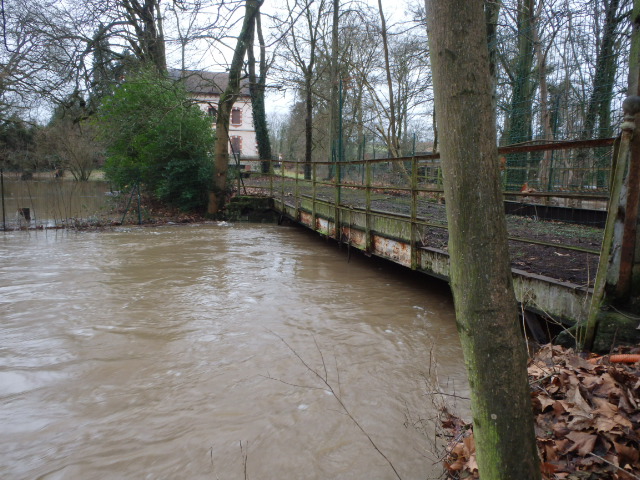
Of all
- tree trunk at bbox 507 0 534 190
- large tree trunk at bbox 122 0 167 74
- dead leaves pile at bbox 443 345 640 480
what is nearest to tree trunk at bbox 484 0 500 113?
tree trunk at bbox 507 0 534 190

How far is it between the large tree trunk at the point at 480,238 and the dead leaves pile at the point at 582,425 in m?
0.73

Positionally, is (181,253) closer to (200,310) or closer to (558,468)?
(200,310)

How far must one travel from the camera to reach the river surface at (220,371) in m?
3.04

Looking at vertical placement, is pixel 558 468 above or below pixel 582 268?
below

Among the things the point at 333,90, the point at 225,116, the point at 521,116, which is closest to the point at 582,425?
the point at 521,116

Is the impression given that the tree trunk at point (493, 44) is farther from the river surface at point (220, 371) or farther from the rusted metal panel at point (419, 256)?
the river surface at point (220, 371)

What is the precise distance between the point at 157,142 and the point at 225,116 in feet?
8.42

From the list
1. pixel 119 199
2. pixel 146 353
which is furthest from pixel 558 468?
pixel 119 199

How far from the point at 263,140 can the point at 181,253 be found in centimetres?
1535

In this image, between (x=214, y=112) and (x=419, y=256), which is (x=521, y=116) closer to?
(x=419, y=256)

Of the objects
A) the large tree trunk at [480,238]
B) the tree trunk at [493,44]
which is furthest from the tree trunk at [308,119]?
the large tree trunk at [480,238]

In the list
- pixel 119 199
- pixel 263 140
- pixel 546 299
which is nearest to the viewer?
pixel 546 299

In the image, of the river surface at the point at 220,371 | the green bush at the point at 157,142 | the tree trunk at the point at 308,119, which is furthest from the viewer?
the tree trunk at the point at 308,119

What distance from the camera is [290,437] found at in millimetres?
3246
